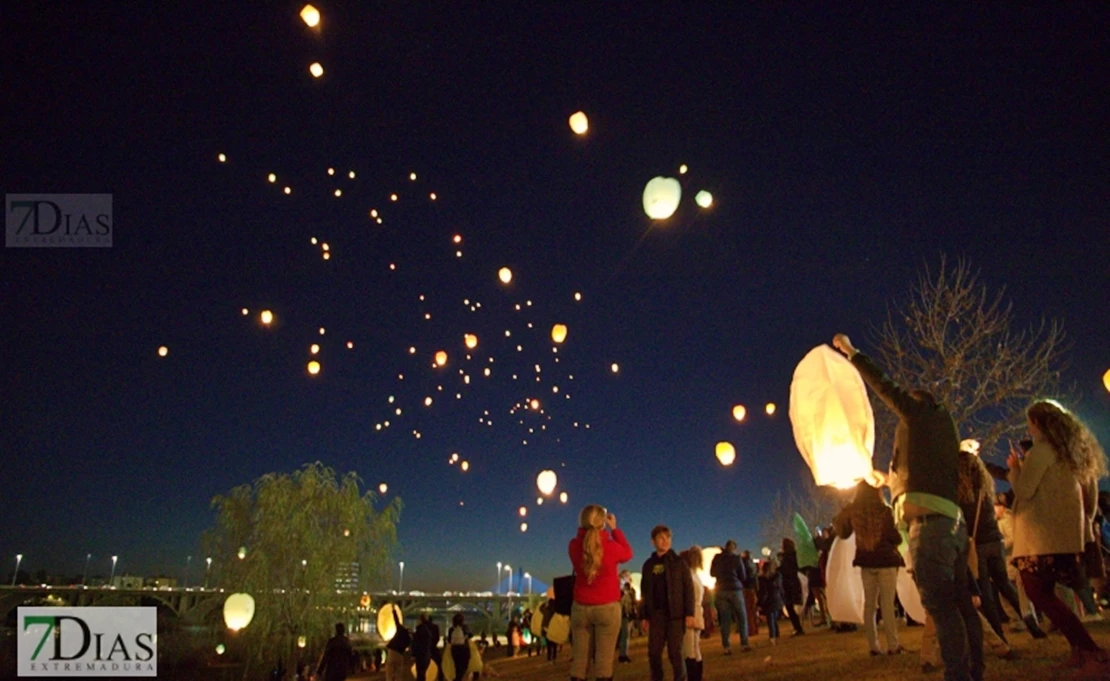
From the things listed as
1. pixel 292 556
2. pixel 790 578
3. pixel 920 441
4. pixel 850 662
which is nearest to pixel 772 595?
pixel 790 578

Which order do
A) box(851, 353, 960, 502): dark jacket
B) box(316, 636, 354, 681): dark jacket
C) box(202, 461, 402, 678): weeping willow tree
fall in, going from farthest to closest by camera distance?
box(202, 461, 402, 678): weeping willow tree → box(316, 636, 354, 681): dark jacket → box(851, 353, 960, 502): dark jacket

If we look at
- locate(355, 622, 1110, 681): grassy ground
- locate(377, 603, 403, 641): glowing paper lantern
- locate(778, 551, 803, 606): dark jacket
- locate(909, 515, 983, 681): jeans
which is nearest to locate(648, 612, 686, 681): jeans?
locate(355, 622, 1110, 681): grassy ground

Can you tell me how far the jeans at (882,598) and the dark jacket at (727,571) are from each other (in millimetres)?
2991

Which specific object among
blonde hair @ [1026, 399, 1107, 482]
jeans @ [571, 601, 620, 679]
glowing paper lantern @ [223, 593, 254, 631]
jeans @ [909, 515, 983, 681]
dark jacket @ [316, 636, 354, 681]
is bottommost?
glowing paper lantern @ [223, 593, 254, 631]

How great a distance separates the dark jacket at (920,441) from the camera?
14.8ft

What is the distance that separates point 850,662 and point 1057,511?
319cm

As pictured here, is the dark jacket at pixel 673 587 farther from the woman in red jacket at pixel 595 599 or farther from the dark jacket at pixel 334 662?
the dark jacket at pixel 334 662

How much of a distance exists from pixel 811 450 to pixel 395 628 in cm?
945

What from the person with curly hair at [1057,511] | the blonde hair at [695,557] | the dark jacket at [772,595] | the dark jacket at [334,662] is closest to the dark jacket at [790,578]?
the dark jacket at [772,595]

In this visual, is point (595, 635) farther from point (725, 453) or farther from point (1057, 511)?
point (725, 453)

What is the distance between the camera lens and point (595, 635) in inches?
261

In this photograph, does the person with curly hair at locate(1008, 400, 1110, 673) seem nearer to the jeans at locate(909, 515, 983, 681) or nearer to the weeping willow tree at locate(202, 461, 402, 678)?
the jeans at locate(909, 515, 983, 681)

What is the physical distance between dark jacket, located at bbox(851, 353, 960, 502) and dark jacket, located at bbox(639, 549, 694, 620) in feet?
8.74

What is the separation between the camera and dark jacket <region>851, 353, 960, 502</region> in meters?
4.50
